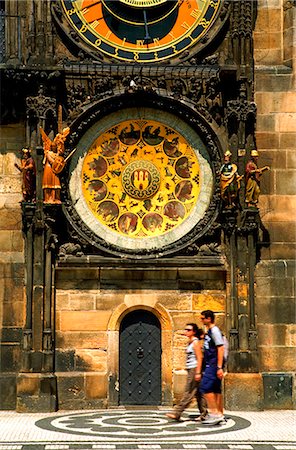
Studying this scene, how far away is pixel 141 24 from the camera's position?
1855cm

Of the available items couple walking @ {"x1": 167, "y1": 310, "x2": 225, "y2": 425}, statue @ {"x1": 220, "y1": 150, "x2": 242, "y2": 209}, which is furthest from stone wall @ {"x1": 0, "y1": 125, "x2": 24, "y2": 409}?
couple walking @ {"x1": 167, "y1": 310, "x2": 225, "y2": 425}

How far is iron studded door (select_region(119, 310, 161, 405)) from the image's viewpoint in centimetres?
1780

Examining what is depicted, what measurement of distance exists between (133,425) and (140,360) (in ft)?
9.72

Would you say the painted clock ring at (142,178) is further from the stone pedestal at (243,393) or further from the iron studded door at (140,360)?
the stone pedestal at (243,393)

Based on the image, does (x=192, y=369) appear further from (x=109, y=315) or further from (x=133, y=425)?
(x=109, y=315)

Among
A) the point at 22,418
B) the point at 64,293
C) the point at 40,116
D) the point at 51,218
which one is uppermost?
the point at 40,116

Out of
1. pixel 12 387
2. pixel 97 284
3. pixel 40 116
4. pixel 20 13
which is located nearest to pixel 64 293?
pixel 97 284

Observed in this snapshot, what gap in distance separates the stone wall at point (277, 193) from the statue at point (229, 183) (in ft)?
2.51

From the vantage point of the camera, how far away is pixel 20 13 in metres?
18.3

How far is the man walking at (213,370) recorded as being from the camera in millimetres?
14344

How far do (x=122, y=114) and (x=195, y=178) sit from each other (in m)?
1.75

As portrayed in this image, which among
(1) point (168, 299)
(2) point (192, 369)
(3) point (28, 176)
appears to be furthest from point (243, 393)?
(3) point (28, 176)

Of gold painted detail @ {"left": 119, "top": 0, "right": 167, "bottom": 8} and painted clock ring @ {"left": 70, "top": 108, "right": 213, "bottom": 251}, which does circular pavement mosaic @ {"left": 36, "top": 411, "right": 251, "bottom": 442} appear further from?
gold painted detail @ {"left": 119, "top": 0, "right": 167, "bottom": 8}

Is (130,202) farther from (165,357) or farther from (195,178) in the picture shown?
(165,357)
